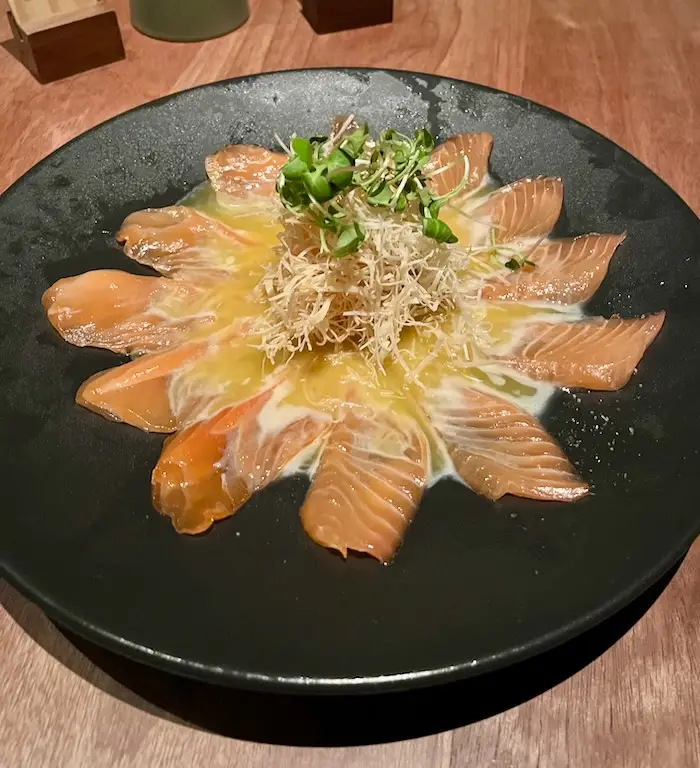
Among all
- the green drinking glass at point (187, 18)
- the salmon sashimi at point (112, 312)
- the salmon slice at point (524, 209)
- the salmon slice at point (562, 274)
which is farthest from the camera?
the green drinking glass at point (187, 18)

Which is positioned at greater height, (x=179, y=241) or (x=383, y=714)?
(x=179, y=241)

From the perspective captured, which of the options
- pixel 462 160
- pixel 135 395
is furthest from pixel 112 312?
pixel 462 160

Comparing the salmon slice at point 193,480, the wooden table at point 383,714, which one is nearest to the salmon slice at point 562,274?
the wooden table at point 383,714

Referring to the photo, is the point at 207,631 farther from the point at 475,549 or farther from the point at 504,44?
the point at 504,44

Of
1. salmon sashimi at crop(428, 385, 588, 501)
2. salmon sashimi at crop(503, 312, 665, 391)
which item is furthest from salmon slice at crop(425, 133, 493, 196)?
salmon sashimi at crop(428, 385, 588, 501)

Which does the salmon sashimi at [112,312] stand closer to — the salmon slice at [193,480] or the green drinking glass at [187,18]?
the salmon slice at [193,480]

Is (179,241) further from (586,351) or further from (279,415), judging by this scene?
(586,351)

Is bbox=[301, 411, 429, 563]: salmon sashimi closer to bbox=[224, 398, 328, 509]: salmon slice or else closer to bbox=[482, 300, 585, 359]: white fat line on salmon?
bbox=[224, 398, 328, 509]: salmon slice
